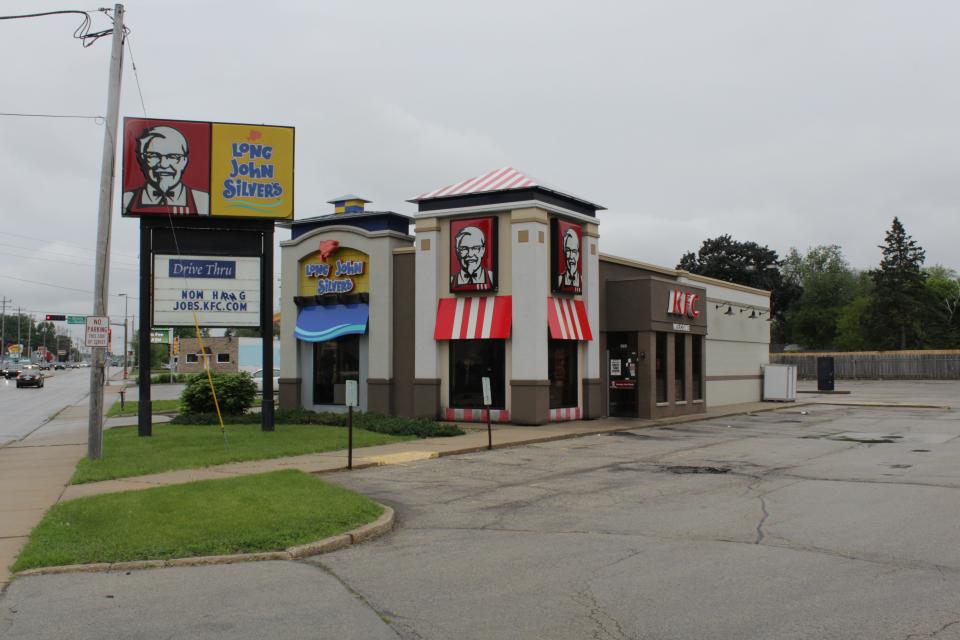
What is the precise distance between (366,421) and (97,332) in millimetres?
8322

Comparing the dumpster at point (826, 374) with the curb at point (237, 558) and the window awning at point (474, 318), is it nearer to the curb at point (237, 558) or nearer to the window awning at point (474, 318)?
the window awning at point (474, 318)

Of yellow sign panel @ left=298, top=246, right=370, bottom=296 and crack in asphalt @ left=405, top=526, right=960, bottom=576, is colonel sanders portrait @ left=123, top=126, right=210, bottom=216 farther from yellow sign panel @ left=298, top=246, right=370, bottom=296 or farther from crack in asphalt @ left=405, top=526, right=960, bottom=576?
crack in asphalt @ left=405, top=526, right=960, bottom=576

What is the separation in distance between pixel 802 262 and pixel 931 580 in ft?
395

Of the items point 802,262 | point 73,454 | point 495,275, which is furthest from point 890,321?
point 73,454

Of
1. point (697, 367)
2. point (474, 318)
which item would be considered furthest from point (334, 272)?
point (697, 367)

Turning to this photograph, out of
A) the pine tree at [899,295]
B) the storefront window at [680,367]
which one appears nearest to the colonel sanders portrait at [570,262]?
the storefront window at [680,367]

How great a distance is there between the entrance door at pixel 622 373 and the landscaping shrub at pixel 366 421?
7143mm

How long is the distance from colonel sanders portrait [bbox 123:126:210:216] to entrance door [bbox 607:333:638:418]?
13.9 m

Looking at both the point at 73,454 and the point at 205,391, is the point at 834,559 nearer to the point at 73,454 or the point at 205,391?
the point at 73,454

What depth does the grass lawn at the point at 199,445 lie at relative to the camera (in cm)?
1448

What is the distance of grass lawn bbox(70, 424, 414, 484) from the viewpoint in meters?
14.5

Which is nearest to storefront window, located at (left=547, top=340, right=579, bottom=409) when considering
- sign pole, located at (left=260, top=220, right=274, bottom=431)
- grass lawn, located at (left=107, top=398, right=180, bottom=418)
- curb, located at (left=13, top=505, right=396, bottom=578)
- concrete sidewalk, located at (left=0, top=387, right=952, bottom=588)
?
concrete sidewalk, located at (left=0, top=387, right=952, bottom=588)

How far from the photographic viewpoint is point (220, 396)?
82.3 feet

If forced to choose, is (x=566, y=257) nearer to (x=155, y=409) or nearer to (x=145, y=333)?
(x=145, y=333)
